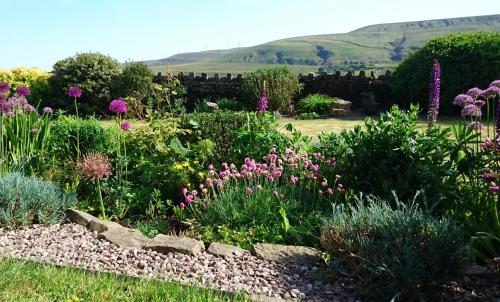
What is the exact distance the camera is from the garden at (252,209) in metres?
3.41

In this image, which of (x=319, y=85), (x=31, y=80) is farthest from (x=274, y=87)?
(x=31, y=80)

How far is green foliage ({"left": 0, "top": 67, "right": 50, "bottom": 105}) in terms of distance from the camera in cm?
1462

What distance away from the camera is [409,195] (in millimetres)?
4445

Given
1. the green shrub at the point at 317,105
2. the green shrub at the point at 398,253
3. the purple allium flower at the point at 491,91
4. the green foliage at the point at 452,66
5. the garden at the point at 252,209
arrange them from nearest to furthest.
→ the green shrub at the point at 398,253 < the garden at the point at 252,209 < the purple allium flower at the point at 491,91 < the green foliage at the point at 452,66 < the green shrub at the point at 317,105

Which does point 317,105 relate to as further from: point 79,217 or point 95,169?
point 79,217

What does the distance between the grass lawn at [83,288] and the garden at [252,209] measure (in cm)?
1

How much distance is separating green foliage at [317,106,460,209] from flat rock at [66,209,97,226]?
2499 millimetres

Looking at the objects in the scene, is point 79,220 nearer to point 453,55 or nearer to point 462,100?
point 462,100

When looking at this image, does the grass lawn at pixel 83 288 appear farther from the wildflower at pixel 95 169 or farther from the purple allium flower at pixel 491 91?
the purple allium flower at pixel 491 91

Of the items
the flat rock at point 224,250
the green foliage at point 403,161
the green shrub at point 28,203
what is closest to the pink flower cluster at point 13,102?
the green shrub at point 28,203

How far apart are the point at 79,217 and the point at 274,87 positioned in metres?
9.70

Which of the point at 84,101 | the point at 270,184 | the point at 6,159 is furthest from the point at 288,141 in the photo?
the point at 84,101

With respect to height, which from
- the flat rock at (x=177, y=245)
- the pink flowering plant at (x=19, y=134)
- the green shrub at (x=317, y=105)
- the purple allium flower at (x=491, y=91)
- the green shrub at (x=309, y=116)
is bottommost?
the flat rock at (x=177, y=245)

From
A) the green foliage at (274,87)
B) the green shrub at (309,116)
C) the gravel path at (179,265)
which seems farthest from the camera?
the green foliage at (274,87)
